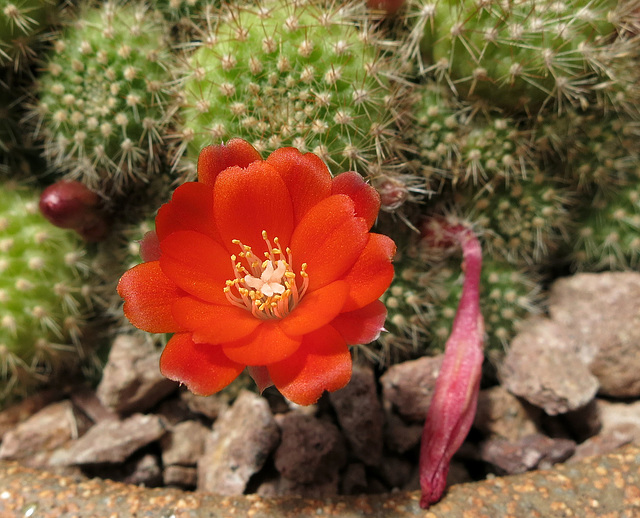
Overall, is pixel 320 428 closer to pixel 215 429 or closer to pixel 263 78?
pixel 215 429

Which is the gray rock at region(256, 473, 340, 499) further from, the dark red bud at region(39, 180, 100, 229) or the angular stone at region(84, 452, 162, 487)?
the dark red bud at region(39, 180, 100, 229)

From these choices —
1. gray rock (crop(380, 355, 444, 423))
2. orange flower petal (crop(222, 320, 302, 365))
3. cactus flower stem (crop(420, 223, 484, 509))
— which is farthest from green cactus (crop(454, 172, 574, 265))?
orange flower petal (crop(222, 320, 302, 365))

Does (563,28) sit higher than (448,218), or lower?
higher

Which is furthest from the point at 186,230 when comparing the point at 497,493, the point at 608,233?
the point at 608,233

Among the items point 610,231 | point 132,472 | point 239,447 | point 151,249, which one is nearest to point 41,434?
point 132,472

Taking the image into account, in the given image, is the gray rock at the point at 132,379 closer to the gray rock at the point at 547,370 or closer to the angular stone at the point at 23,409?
the angular stone at the point at 23,409

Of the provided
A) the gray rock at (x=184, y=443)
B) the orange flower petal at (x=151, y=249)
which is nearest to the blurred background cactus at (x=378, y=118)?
the orange flower petal at (x=151, y=249)
